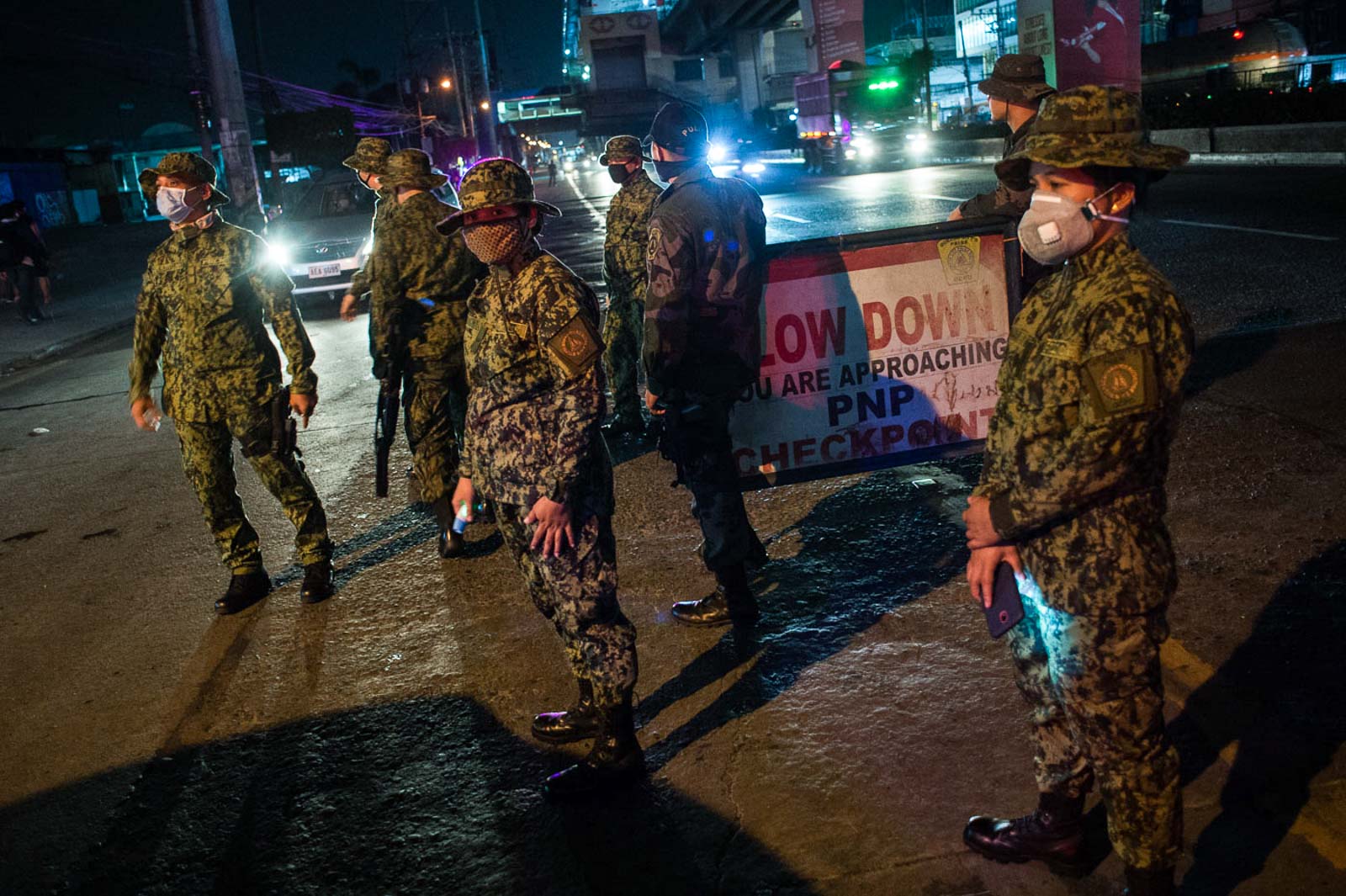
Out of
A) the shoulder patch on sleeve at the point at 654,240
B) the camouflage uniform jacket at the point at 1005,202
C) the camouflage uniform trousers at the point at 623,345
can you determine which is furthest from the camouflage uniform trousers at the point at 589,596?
the camouflage uniform trousers at the point at 623,345

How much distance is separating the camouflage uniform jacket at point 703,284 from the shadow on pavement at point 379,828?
57.3 inches

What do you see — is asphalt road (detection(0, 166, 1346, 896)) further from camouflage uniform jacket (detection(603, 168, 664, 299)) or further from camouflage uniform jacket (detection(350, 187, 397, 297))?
camouflage uniform jacket (detection(350, 187, 397, 297))

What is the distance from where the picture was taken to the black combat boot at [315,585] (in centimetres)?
518

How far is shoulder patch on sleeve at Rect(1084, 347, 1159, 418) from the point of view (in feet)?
7.00

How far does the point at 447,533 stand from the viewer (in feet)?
18.4

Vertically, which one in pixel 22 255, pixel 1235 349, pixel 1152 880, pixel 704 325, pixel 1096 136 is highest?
pixel 22 255

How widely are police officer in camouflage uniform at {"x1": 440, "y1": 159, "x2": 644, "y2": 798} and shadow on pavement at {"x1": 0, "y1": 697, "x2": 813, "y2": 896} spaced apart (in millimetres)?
250

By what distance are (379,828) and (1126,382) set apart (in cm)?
246

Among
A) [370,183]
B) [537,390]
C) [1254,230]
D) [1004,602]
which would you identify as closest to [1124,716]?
[1004,602]

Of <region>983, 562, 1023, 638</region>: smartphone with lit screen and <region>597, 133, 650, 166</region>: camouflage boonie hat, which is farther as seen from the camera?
<region>597, 133, 650, 166</region>: camouflage boonie hat

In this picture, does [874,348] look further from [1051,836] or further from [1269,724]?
[1051,836]

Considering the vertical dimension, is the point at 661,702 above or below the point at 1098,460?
below

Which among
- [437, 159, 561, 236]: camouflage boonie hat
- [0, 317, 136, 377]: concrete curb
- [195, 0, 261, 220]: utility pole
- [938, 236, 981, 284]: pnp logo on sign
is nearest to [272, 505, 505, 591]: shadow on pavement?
[938, 236, 981, 284]: pnp logo on sign

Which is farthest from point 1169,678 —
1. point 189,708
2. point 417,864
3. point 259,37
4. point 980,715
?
point 259,37
